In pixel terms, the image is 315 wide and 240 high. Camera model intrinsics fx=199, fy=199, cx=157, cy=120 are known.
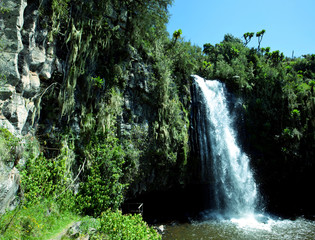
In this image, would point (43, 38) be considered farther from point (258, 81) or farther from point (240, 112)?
point (258, 81)

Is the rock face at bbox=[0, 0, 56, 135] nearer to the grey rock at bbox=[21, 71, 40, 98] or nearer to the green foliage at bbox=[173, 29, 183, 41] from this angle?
the grey rock at bbox=[21, 71, 40, 98]

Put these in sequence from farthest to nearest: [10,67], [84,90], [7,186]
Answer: [84,90] < [10,67] < [7,186]

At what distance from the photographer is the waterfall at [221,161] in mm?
12484

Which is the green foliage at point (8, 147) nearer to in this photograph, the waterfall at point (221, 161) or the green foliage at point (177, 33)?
the waterfall at point (221, 161)

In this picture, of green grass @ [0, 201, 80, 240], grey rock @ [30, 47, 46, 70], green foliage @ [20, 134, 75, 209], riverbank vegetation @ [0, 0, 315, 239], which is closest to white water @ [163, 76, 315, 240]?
riverbank vegetation @ [0, 0, 315, 239]

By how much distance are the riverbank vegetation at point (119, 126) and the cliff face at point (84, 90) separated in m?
0.06

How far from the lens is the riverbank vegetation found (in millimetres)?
6375

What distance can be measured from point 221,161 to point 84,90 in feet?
31.0

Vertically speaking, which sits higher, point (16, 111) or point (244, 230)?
point (16, 111)

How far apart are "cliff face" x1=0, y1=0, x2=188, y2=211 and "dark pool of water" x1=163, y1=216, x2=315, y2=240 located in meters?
2.79

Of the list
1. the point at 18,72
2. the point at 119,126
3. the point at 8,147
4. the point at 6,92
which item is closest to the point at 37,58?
the point at 18,72

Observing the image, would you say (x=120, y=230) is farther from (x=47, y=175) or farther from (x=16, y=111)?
(x=16, y=111)

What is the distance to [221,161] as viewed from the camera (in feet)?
42.5

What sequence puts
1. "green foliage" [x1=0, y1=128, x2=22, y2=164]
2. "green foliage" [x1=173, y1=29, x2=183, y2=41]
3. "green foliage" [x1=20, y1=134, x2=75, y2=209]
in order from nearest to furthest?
"green foliage" [x1=0, y1=128, x2=22, y2=164], "green foliage" [x1=20, y1=134, x2=75, y2=209], "green foliage" [x1=173, y1=29, x2=183, y2=41]
